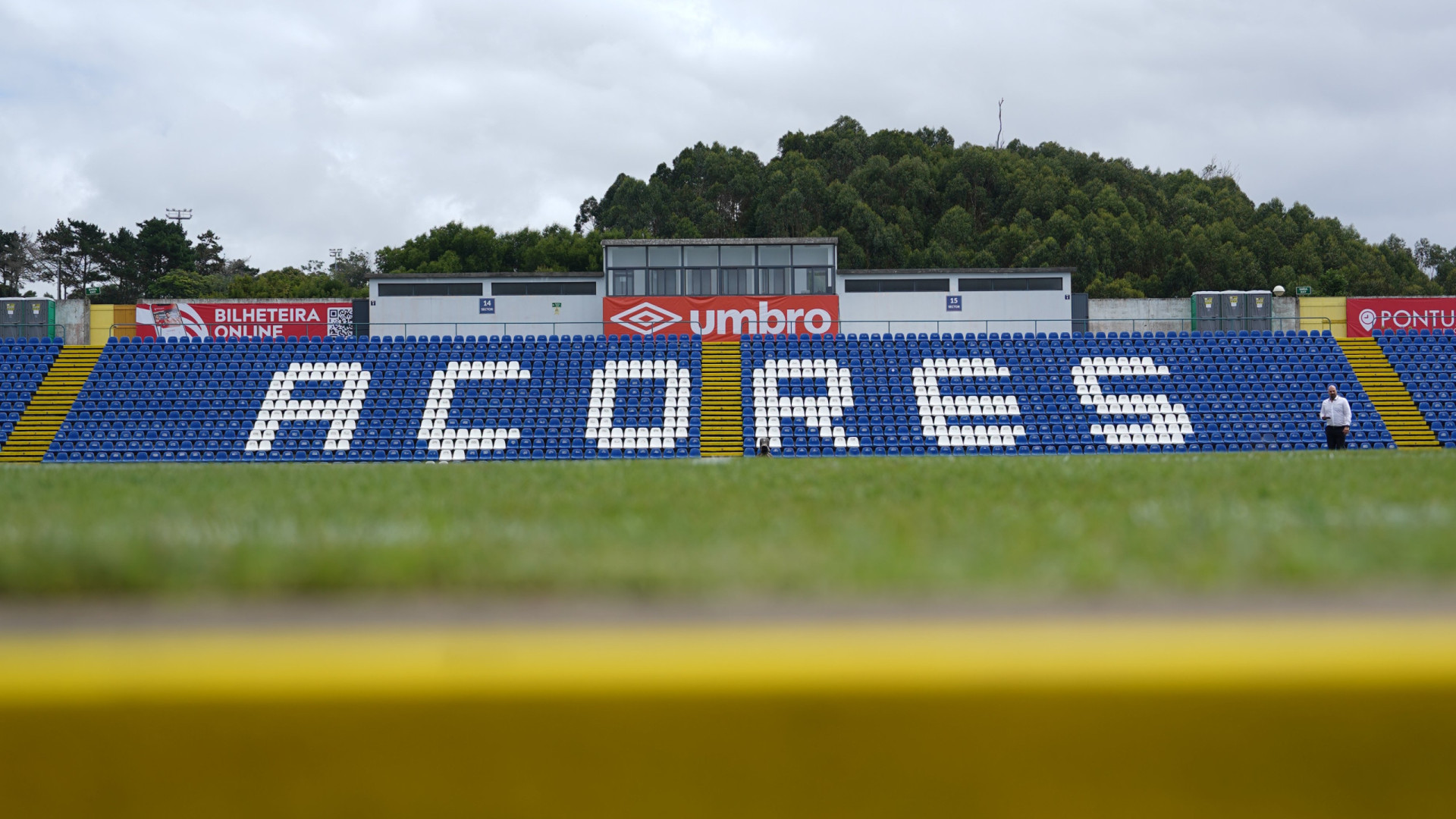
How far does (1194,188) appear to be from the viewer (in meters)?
66.4

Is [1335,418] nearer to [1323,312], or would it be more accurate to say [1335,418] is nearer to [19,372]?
[1323,312]

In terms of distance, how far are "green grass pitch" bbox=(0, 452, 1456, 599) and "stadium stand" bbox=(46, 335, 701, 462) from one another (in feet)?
56.0

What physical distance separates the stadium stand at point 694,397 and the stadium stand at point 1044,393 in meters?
0.05

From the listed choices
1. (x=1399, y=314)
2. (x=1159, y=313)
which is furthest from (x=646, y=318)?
(x=1399, y=314)

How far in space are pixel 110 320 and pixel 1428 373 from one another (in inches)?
1467

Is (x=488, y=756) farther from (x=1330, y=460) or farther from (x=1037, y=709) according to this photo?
(x=1330, y=460)

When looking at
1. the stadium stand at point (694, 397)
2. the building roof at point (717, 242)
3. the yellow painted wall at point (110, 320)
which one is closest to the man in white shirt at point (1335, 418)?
the stadium stand at point (694, 397)

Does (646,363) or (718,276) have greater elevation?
(718,276)

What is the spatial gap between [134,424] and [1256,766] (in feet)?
81.2

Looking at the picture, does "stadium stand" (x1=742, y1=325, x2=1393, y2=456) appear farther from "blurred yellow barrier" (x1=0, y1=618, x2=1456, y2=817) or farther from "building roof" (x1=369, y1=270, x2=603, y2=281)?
"blurred yellow barrier" (x1=0, y1=618, x2=1456, y2=817)

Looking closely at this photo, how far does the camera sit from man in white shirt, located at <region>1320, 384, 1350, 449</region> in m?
14.4

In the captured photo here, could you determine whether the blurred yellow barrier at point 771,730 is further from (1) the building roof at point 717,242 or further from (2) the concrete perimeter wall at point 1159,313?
(2) the concrete perimeter wall at point 1159,313

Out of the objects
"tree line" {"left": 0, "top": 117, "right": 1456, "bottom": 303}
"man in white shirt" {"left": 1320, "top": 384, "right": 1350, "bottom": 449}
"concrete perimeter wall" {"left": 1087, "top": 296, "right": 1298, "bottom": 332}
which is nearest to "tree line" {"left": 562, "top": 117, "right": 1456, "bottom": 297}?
"tree line" {"left": 0, "top": 117, "right": 1456, "bottom": 303}

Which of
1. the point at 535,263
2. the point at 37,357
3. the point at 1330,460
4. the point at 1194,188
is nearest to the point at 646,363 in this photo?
the point at 37,357
